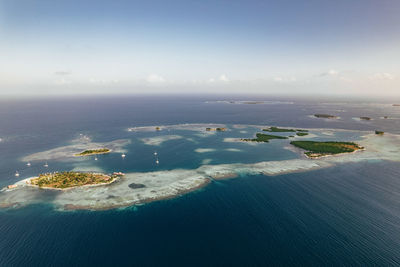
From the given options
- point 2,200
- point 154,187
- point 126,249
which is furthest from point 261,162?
point 2,200

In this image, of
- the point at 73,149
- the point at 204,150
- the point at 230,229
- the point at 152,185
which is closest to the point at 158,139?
the point at 204,150

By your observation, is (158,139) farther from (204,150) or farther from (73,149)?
(73,149)

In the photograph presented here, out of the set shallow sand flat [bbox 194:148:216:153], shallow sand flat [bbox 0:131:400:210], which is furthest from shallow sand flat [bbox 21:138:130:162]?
shallow sand flat [bbox 194:148:216:153]

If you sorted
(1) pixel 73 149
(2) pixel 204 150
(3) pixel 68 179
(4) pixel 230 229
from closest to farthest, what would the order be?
(4) pixel 230 229, (3) pixel 68 179, (2) pixel 204 150, (1) pixel 73 149

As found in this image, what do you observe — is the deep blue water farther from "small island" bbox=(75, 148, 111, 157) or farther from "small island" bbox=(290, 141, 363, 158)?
"small island" bbox=(75, 148, 111, 157)

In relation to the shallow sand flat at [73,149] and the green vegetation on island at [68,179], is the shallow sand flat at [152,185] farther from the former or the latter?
the shallow sand flat at [73,149]
